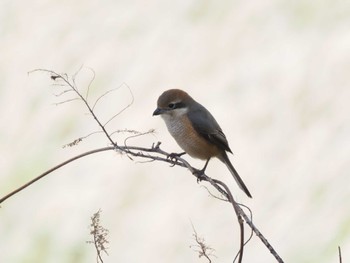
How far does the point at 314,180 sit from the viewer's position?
521 centimetres

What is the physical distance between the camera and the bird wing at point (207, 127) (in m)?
3.97

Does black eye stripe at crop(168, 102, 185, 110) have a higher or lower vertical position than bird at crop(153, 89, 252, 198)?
higher

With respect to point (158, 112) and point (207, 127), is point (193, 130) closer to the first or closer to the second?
point (207, 127)

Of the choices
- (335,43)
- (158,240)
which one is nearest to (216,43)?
(335,43)

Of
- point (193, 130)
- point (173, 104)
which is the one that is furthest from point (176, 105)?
point (193, 130)

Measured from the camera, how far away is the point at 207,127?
158 inches

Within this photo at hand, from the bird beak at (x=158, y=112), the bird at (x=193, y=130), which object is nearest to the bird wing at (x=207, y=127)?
the bird at (x=193, y=130)

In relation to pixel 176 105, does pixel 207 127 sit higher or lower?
lower

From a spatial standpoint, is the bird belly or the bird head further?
the bird belly

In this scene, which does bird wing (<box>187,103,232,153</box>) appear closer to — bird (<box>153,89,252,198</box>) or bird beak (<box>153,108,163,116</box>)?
bird (<box>153,89,252,198</box>)

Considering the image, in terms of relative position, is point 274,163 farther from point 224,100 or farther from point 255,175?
point 224,100

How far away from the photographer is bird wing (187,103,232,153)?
3.97m

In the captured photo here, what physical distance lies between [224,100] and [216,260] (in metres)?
1.41

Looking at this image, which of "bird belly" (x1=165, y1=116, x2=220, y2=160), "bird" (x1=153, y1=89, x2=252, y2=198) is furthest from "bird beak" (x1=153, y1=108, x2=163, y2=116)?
"bird belly" (x1=165, y1=116, x2=220, y2=160)
